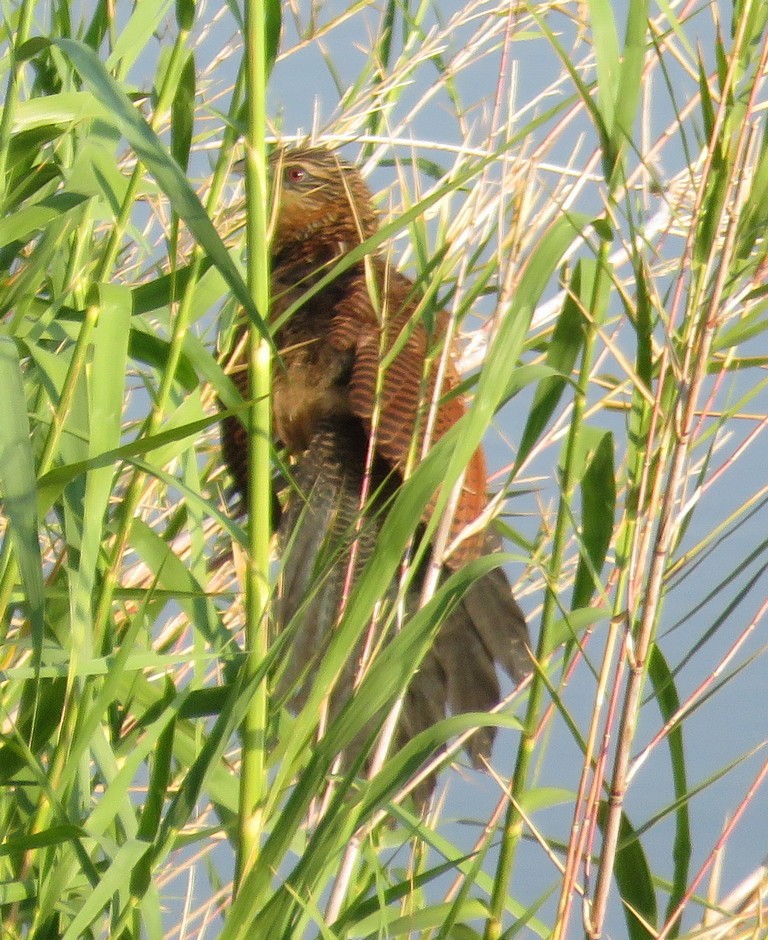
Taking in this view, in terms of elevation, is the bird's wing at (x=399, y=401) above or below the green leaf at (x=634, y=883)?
above

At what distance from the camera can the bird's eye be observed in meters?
2.44

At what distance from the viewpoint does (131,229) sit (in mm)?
1291

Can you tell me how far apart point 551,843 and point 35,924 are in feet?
1.56

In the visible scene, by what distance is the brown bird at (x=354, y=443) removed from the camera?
1582 millimetres

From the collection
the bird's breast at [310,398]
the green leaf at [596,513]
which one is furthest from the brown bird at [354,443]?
the green leaf at [596,513]

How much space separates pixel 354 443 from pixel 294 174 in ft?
2.63

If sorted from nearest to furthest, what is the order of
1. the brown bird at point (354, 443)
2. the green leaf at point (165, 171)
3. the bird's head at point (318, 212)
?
the green leaf at point (165, 171), the brown bird at point (354, 443), the bird's head at point (318, 212)

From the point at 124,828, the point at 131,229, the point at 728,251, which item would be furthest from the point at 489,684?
the point at 728,251

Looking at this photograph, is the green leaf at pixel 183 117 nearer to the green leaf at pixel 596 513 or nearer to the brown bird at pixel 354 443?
the brown bird at pixel 354 443

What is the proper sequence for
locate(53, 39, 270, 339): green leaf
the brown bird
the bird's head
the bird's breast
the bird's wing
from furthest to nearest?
the bird's head
the bird's breast
the bird's wing
the brown bird
locate(53, 39, 270, 339): green leaf

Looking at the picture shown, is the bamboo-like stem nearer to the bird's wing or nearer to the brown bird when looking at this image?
the brown bird

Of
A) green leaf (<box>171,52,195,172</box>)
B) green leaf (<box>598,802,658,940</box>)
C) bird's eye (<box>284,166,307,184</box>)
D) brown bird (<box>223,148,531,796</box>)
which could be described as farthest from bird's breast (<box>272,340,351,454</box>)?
green leaf (<box>598,802,658,940</box>)

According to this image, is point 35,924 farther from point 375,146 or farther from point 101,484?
point 375,146

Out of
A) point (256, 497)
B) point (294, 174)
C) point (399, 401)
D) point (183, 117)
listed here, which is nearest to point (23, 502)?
point (256, 497)
